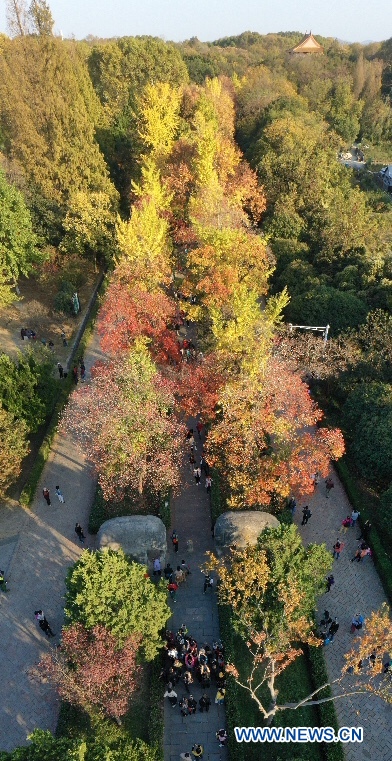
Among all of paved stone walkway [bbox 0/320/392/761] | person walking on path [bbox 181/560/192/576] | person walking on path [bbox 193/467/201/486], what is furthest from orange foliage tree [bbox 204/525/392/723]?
person walking on path [bbox 193/467/201/486]

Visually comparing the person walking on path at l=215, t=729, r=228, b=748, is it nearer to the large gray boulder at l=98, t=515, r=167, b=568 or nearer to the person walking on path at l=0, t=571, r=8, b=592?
the large gray boulder at l=98, t=515, r=167, b=568

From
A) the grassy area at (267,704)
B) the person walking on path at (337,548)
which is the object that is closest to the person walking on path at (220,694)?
the grassy area at (267,704)

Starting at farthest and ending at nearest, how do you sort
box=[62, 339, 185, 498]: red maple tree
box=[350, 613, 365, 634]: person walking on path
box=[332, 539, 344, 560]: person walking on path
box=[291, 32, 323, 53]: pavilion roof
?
1. box=[291, 32, 323, 53]: pavilion roof
2. box=[332, 539, 344, 560]: person walking on path
3. box=[62, 339, 185, 498]: red maple tree
4. box=[350, 613, 365, 634]: person walking on path

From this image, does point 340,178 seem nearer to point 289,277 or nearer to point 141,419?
point 289,277

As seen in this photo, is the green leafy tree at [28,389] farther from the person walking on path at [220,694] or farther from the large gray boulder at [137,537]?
A: the person walking on path at [220,694]

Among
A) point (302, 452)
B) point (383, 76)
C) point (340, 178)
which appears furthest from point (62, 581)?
point (383, 76)

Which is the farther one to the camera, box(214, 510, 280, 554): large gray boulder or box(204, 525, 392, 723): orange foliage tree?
box(214, 510, 280, 554): large gray boulder

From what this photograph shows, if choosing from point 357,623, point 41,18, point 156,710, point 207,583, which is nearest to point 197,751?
point 156,710
